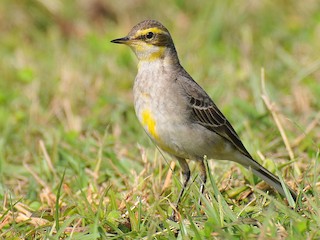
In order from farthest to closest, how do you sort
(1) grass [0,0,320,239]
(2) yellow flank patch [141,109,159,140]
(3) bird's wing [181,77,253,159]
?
1. (3) bird's wing [181,77,253,159]
2. (2) yellow flank patch [141,109,159,140]
3. (1) grass [0,0,320,239]

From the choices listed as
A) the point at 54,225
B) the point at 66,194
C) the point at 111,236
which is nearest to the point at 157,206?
the point at 111,236

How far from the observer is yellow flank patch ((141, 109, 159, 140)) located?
233 inches

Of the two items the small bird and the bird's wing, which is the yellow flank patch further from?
the bird's wing

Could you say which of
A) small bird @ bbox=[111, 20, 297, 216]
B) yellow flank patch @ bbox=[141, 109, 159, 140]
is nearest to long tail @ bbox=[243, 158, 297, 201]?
small bird @ bbox=[111, 20, 297, 216]

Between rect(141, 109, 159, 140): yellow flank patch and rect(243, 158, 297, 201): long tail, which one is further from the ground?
rect(141, 109, 159, 140): yellow flank patch

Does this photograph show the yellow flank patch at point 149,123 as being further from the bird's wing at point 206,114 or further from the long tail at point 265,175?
the long tail at point 265,175

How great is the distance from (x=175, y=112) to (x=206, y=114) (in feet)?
1.29

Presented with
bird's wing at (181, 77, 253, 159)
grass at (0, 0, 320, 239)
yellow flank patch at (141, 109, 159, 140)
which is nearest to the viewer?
grass at (0, 0, 320, 239)

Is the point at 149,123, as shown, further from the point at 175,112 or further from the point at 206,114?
the point at 206,114

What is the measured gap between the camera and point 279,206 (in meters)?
4.98

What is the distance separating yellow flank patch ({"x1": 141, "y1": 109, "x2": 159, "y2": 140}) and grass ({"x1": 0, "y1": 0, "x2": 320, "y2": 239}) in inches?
14.8

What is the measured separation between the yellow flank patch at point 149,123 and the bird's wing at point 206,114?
0.39 meters

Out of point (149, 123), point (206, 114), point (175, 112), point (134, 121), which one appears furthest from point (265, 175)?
point (134, 121)

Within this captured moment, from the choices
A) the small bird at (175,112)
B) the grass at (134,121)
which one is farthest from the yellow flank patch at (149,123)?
the grass at (134,121)
